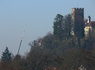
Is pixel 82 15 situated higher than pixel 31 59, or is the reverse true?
pixel 82 15

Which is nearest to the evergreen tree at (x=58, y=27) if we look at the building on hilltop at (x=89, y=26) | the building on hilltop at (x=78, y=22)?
the building on hilltop at (x=78, y=22)

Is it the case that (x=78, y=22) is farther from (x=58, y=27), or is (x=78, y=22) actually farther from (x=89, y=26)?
(x=58, y=27)

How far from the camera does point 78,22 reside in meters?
105

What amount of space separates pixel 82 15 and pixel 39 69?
56.6 m

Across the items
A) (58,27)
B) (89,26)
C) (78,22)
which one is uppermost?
(89,26)

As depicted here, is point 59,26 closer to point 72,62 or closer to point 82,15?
point 82,15

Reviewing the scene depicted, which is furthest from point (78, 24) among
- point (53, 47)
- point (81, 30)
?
point (53, 47)

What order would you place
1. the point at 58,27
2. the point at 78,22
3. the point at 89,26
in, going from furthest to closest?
the point at 89,26 → the point at 78,22 → the point at 58,27

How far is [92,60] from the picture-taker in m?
59.4

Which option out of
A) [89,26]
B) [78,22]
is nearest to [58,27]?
[78,22]

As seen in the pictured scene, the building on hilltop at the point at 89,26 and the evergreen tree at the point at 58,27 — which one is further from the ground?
the building on hilltop at the point at 89,26

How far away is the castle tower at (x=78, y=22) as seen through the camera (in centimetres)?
10094

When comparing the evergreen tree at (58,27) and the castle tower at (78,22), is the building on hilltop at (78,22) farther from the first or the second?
the evergreen tree at (58,27)

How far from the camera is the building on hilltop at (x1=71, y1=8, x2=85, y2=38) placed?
100812 millimetres
